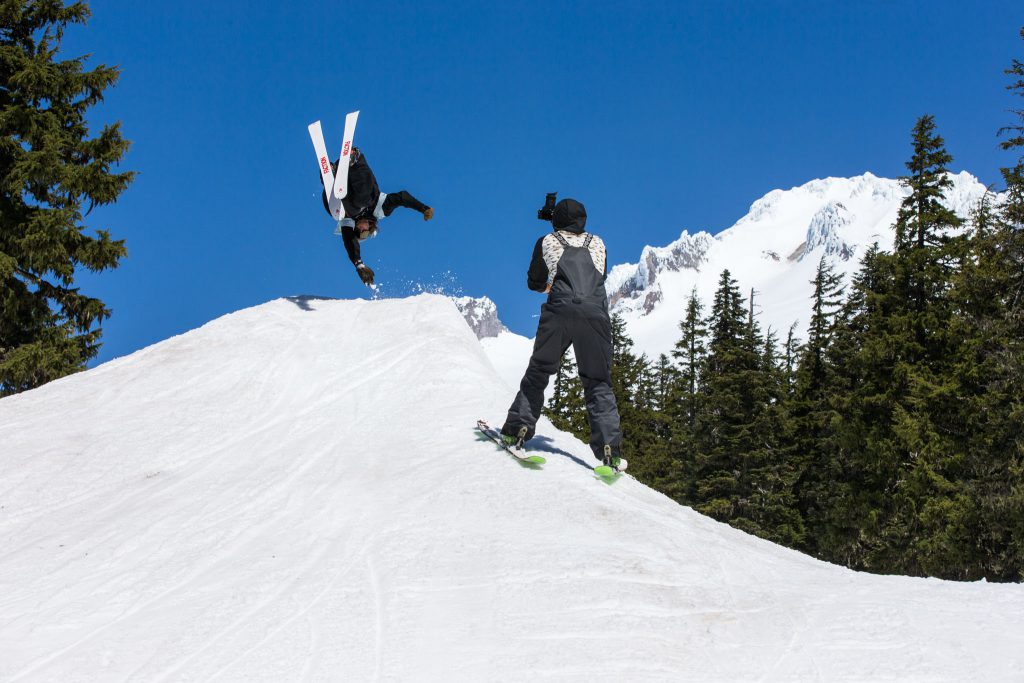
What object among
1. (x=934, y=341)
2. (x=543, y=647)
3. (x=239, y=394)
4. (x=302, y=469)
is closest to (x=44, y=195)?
(x=239, y=394)

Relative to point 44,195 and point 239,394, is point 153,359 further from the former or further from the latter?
point 44,195

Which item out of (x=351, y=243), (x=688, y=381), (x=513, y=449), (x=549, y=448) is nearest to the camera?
(x=513, y=449)

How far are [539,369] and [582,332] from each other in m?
0.64

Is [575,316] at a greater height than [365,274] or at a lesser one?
lesser

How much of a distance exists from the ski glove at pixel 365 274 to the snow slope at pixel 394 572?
Answer: 385 centimetres

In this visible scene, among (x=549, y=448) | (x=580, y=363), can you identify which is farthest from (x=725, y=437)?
(x=580, y=363)

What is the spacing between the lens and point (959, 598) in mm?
5082

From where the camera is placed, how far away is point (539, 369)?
775 cm

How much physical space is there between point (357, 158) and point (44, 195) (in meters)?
10.8

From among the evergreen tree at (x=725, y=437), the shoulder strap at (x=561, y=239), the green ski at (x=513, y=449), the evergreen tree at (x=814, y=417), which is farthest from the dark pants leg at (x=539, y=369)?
the evergreen tree at (x=814, y=417)

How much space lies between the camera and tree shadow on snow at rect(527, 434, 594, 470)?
847cm

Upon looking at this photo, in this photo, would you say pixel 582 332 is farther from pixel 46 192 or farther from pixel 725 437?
pixel 725 437

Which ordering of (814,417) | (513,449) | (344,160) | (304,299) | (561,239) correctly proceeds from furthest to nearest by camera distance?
(814,417) → (304,299) → (344,160) → (513,449) → (561,239)

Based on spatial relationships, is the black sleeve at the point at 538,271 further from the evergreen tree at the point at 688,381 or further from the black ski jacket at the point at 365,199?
the evergreen tree at the point at 688,381
